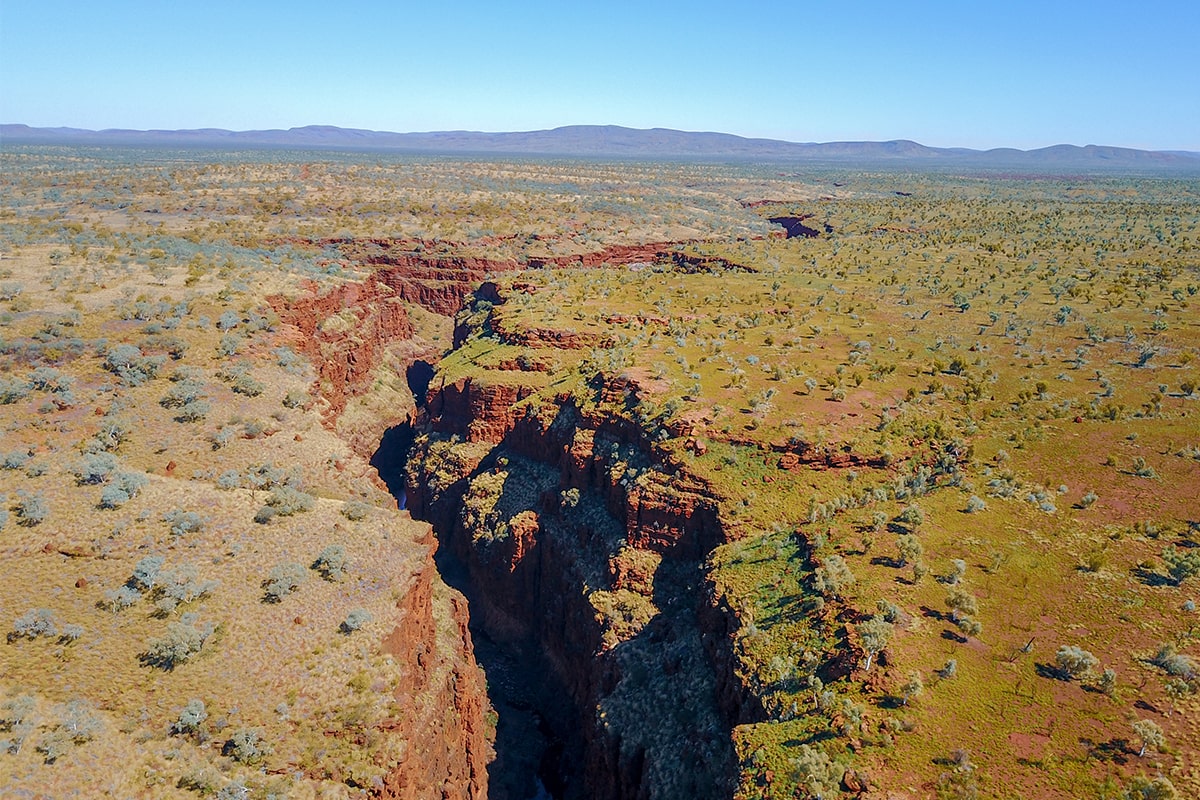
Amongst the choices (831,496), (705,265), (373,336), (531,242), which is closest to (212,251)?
(373,336)

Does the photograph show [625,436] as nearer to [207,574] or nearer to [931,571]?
[931,571]

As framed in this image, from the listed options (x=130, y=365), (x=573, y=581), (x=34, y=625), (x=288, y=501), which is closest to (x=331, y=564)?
(x=288, y=501)

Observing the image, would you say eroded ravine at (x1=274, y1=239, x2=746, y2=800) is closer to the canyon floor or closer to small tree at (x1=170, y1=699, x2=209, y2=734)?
the canyon floor

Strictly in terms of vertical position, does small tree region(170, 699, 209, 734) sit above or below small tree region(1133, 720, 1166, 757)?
Answer: below

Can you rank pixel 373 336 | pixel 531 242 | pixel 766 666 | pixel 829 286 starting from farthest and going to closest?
pixel 531 242, pixel 829 286, pixel 373 336, pixel 766 666

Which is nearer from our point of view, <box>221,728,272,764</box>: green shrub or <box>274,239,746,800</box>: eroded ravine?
<box>221,728,272,764</box>: green shrub

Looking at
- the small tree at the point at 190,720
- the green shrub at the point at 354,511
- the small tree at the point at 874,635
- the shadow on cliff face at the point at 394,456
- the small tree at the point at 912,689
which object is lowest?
the shadow on cliff face at the point at 394,456

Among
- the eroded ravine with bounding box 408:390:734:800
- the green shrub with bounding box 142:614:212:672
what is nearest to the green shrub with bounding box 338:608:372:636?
the green shrub with bounding box 142:614:212:672

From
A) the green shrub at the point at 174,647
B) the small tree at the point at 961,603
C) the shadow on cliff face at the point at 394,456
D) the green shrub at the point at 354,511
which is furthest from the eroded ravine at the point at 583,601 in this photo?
the green shrub at the point at 174,647

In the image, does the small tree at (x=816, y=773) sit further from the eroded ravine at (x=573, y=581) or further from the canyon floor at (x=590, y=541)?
the eroded ravine at (x=573, y=581)
